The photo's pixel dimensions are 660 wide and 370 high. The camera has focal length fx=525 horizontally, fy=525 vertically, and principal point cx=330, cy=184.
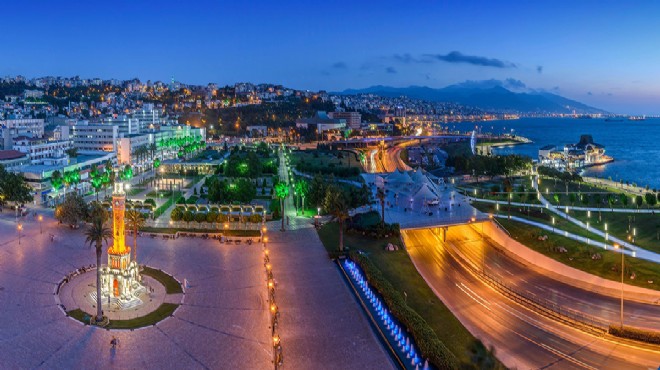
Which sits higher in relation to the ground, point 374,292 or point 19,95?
point 19,95

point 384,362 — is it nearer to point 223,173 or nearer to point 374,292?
point 374,292

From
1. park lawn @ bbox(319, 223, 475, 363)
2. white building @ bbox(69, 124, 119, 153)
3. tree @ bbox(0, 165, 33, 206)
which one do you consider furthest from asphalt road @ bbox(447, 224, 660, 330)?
white building @ bbox(69, 124, 119, 153)

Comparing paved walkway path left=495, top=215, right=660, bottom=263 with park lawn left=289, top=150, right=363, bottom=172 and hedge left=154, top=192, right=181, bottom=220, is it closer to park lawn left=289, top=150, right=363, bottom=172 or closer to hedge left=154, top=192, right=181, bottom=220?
hedge left=154, top=192, right=181, bottom=220

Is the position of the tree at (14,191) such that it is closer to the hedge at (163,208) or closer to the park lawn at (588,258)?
the hedge at (163,208)

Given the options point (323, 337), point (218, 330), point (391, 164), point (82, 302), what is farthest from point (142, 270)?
point (391, 164)

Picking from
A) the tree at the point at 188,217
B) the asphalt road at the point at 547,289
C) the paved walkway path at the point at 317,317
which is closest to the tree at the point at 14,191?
the tree at the point at 188,217

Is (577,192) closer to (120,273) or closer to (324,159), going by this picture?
(324,159)

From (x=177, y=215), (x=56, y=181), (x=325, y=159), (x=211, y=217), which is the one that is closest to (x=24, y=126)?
(x=56, y=181)
